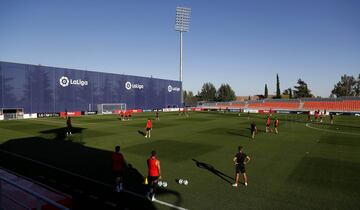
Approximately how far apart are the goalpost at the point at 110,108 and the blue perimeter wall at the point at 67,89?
98 cm

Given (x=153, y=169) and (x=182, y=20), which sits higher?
(x=182, y=20)

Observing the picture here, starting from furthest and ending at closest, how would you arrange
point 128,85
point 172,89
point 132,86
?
point 172,89, point 132,86, point 128,85

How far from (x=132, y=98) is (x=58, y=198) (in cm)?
6849

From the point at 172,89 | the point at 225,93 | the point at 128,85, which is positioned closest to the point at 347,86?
the point at 225,93

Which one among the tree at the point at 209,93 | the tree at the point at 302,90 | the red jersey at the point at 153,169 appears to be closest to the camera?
the red jersey at the point at 153,169

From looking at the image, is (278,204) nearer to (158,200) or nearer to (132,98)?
(158,200)

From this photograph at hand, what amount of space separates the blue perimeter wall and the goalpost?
978mm

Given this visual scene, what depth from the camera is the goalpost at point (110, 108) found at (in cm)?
6656

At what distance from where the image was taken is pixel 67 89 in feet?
194

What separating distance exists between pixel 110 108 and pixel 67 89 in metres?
13.0

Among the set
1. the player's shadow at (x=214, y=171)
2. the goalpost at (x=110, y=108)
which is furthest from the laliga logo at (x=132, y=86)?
the player's shadow at (x=214, y=171)

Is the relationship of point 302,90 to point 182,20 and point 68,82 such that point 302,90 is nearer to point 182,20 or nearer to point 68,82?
A: point 182,20

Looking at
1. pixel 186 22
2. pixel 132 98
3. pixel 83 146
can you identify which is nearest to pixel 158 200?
pixel 83 146

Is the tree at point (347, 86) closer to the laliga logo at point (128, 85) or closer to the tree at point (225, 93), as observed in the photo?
the tree at point (225, 93)
